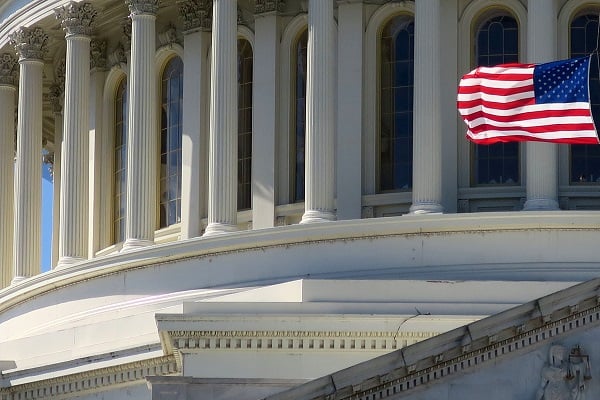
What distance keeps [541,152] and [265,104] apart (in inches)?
371

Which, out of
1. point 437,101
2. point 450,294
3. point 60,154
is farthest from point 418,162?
point 60,154

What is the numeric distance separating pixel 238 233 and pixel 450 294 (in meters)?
9.37

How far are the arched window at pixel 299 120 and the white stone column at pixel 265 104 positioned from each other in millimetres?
558

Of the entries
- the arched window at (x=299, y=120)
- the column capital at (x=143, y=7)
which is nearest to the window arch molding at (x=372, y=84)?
the arched window at (x=299, y=120)

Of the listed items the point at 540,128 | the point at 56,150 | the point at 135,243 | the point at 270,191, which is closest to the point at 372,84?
the point at 270,191

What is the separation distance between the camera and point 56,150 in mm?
96062

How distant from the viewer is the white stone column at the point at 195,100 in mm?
85562

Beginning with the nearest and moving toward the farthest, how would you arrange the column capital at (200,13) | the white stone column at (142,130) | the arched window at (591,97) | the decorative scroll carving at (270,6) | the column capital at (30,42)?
the arched window at (591,97) → the white stone column at (142,130) → the decorative scroll carving at (270,6) → the column capital at (200,13) → the column capital at (30,42)

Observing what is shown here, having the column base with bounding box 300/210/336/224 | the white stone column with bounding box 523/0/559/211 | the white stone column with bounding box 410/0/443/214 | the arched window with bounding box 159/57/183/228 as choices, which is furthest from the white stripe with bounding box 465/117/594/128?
the arched window with bounding box 159/57/183/228

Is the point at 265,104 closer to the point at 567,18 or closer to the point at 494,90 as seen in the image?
the point at 567,18

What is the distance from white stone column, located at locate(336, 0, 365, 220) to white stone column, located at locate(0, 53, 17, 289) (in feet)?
45.6

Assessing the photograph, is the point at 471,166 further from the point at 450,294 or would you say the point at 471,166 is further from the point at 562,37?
the point at 450,294

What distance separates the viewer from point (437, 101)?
78.8 meters

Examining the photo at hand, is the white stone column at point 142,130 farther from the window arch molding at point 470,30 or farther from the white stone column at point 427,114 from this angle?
the window arch molding at point 470,30
